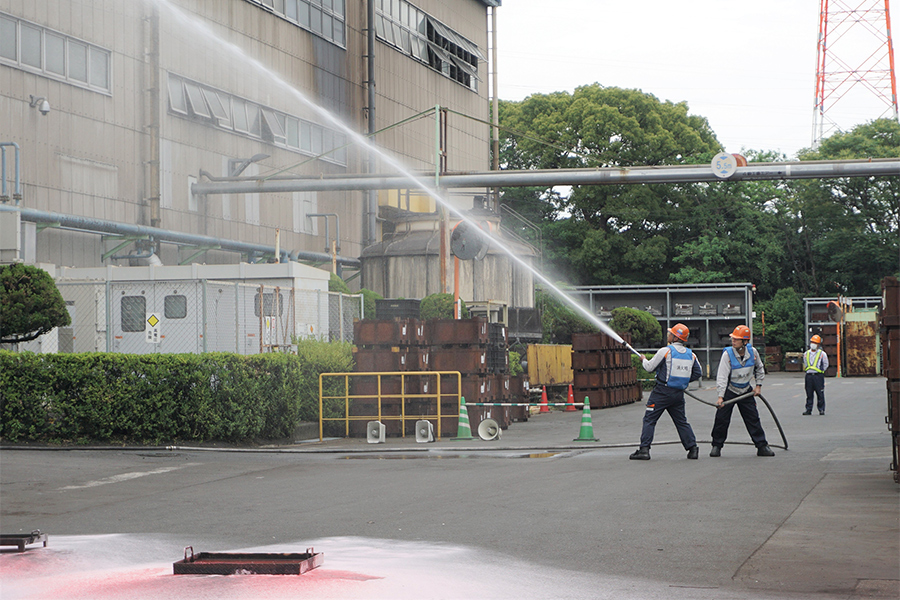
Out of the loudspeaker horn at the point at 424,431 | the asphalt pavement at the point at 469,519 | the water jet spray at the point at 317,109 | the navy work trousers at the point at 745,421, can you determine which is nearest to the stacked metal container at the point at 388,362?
the loudspeaker horn at the point at 424,431

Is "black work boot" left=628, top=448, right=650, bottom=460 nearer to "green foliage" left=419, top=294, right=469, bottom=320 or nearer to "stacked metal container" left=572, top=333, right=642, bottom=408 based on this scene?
"stacked metal container" left=572, top=333, right=642, bottom=408

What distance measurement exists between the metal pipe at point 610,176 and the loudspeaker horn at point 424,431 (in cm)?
1491

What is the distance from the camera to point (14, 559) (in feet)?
25.7

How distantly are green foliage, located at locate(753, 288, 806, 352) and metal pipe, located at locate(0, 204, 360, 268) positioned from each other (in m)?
34.7

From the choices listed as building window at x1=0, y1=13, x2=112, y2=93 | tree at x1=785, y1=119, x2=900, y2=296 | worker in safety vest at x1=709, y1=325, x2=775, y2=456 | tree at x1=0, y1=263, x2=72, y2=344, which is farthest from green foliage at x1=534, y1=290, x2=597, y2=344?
tree at x1=785, y1=119, x2=900, y2=296

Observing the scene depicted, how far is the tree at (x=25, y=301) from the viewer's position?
1689cm

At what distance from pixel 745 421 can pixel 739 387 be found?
1.63 ft

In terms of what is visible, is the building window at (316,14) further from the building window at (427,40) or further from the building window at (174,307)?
the building window at (174,307)

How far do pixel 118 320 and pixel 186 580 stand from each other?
1843cm

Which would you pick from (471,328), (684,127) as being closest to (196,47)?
(471,328)

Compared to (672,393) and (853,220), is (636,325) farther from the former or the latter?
(853,220)

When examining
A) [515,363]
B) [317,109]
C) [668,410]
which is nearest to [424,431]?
[668,410]

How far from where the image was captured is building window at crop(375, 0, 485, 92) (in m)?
42.2

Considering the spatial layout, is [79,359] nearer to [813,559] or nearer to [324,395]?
[324,395]
